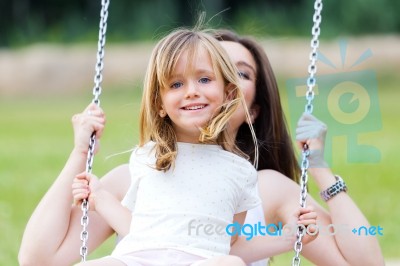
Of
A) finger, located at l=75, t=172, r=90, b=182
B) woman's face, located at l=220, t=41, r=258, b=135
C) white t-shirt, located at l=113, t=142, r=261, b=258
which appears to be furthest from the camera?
woman's face, located at l=220, t=41, r=258, b=135

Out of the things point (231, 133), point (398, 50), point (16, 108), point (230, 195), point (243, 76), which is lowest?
point (230, 195)

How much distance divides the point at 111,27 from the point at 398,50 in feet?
18.7

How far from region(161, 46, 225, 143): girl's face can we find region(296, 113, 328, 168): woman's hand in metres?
0.31

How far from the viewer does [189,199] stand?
2.75m

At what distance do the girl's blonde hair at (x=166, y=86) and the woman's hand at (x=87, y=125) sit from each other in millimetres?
190

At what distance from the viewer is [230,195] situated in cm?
278

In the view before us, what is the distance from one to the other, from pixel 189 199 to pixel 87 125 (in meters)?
0.49

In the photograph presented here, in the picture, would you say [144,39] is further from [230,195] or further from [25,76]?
[230,195]

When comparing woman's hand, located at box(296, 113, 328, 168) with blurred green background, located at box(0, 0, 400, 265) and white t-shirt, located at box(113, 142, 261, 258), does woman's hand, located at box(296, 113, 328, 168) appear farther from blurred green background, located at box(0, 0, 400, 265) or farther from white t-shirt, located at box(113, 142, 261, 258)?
blurred green background, located at box(0, 0, 400, 265)

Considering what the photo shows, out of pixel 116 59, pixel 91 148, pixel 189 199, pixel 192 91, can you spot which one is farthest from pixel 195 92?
pixel 116 59

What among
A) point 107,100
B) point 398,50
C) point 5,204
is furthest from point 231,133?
point 398,50

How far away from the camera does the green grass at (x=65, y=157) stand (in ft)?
23.9

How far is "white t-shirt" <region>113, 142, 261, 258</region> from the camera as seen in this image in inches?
106

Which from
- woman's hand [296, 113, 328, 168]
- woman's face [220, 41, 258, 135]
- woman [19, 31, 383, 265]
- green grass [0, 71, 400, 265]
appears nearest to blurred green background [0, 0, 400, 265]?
green grass [0, 71, 400, 265]
